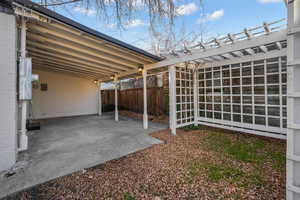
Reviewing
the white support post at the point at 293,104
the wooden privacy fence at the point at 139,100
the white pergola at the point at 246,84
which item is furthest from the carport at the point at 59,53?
the white support post at the point at 293,104

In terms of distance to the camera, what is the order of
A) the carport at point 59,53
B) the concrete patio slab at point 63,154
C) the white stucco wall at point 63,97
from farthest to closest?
the white stucco wall at point 63,97
the carport at point 59,53
the concrete patio slab at point 63,154

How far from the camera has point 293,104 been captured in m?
1.45

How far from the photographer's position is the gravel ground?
180 cm

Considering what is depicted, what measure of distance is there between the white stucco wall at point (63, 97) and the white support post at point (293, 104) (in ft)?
31.0

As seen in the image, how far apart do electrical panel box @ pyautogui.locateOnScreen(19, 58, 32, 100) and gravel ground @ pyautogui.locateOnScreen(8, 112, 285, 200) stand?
1.80 m

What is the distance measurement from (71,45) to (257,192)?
5098 mm

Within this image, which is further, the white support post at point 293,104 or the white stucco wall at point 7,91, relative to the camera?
the white stucco wall at point 7,91

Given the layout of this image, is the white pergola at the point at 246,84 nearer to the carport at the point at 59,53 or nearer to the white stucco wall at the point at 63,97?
the carport at the point at 59,53

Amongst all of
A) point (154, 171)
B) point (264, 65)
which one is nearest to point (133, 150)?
point (154, 171)

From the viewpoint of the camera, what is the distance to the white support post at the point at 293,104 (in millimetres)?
1416

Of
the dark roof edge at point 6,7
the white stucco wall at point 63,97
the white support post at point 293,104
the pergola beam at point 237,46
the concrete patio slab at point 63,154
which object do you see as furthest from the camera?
the white stucco wall at point 63,97

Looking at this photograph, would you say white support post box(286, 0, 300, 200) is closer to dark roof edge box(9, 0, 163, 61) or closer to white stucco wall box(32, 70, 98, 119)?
dark roof edge box(9, 0, 163, 61)

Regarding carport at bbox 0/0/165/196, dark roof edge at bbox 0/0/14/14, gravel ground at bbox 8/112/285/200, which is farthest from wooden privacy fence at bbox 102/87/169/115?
dark roof edge at bbox 0/0/14/14

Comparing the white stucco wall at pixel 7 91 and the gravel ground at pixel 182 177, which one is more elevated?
the white stucco wall at pixel 7 91
